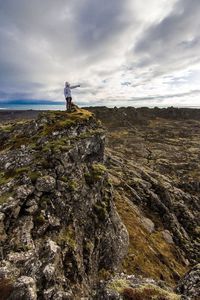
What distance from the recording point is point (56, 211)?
1174 inches

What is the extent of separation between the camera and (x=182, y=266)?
197 feet

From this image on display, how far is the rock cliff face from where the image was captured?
21.5 metres

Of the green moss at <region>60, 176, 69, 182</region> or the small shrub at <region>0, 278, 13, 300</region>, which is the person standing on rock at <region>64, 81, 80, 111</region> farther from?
the small shrub at <region>0, 278, 13, 300</region>

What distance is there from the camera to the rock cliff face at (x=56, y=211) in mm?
21547

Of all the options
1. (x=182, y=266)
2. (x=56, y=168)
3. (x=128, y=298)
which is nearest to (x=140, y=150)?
(x=182, y=266)

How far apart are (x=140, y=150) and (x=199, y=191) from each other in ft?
176

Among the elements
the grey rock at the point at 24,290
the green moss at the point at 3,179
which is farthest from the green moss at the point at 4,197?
the grey rock at the point at 24,290

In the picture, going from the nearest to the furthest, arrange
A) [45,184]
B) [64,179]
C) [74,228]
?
[45,184]
[74,228]
[64,179]

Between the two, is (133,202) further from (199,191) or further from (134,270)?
(199,191)

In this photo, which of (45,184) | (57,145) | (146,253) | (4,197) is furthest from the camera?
(146,253)

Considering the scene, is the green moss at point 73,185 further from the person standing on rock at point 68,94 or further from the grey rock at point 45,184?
the person standing on rock at point 68,94

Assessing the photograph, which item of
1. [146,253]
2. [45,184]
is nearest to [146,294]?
[45,184]

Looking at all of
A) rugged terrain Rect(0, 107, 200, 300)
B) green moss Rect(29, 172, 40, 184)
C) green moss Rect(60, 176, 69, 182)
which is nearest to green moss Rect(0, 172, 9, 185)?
rugged terrain Rect(0, 107, 200, 300)

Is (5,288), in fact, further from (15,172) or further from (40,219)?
(15,172)
